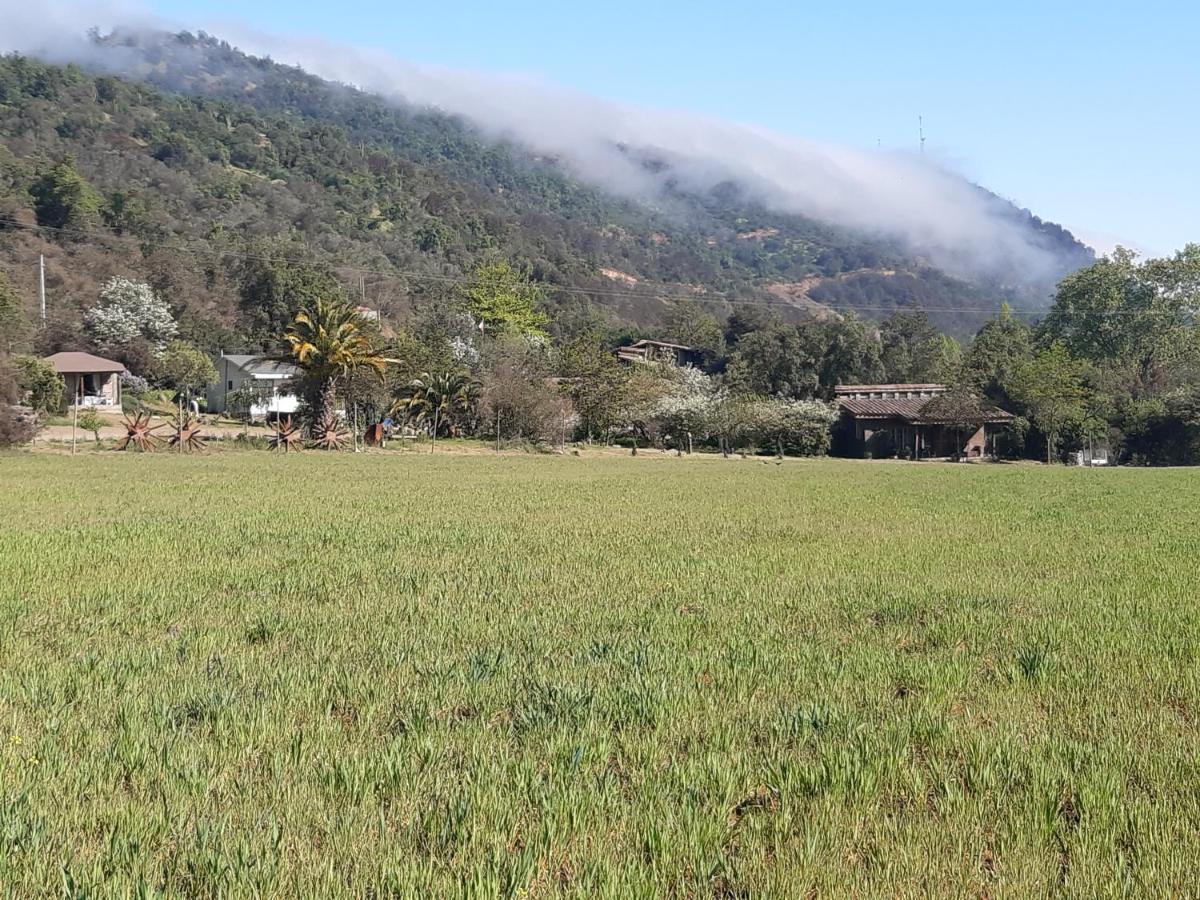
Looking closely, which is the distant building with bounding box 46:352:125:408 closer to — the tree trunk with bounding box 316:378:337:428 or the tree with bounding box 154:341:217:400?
the tree with bounding box 154:341:217:400

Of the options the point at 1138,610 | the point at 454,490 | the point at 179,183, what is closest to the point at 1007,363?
the point at 454,490

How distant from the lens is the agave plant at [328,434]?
147ft

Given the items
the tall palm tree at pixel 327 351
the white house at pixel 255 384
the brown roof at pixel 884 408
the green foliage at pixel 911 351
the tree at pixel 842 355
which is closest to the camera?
the tall palm tree at pixel 327 351

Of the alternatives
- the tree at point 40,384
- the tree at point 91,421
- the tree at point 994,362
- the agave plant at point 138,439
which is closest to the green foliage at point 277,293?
the tree at point 91,421

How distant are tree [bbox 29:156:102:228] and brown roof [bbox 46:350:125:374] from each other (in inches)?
1101

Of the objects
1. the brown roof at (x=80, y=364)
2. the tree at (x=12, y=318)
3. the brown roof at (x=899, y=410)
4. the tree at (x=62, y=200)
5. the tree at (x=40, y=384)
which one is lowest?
the brown roof at (x=899, y=410)

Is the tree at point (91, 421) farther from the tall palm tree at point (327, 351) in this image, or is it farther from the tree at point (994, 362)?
the tree at point (994, 362)

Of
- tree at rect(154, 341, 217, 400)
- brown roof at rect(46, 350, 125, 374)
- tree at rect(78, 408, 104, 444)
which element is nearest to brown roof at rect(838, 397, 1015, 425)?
tree at rect(154, 341, 217, 400)

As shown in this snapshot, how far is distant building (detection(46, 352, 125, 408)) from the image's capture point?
188 feet

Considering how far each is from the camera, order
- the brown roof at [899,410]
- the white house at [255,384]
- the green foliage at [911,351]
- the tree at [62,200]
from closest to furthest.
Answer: the brown roof at [899,410] → the white house at [255,384] → the tree at [62,200] → the green foliage at [911,351]

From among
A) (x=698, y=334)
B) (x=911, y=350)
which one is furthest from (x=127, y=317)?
(x=911, y=350)

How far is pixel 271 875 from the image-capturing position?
121 inches

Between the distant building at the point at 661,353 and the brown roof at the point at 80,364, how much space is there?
36.9 metres

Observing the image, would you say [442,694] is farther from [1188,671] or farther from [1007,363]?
[1007,363]
